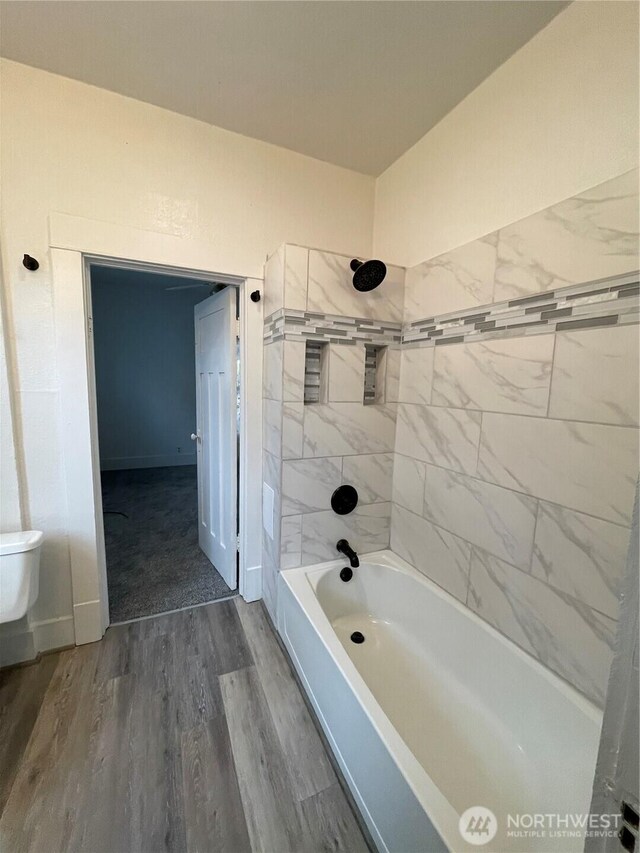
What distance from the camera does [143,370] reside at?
193 inches

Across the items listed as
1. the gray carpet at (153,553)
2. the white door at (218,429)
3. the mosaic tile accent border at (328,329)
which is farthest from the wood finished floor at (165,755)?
the mosaic tile accent border at (328,329)

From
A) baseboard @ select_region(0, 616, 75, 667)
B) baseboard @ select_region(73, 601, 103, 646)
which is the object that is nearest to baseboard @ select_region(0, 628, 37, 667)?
baseboard @ select_region(0, 616, 75, 667)

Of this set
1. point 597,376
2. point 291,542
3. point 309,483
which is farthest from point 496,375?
point 291,542

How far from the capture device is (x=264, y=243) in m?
1.93

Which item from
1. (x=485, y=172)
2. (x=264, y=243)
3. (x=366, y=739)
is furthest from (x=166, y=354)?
(x=366, y=739)

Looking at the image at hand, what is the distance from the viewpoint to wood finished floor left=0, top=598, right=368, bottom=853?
1.07 m

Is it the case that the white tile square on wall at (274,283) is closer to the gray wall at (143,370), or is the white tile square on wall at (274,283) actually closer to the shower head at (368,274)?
the shower head at (368,274)

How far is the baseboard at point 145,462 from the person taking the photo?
191 inches

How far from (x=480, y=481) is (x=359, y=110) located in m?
1.86

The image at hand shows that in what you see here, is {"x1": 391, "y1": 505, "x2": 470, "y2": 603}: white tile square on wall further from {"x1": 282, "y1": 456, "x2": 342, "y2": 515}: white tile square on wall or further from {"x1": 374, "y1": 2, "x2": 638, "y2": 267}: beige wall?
{"x1": 374, "y1": 2, "x2": 638, "y2": 267}: beige wall

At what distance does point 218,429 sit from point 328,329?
1.08 metres

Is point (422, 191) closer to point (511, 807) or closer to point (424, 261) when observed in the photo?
point (424, 261)

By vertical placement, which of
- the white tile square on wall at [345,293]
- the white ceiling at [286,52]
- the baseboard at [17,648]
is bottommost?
the baseboard at [17,648]

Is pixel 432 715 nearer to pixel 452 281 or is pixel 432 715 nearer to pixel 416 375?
pixel 416 375
